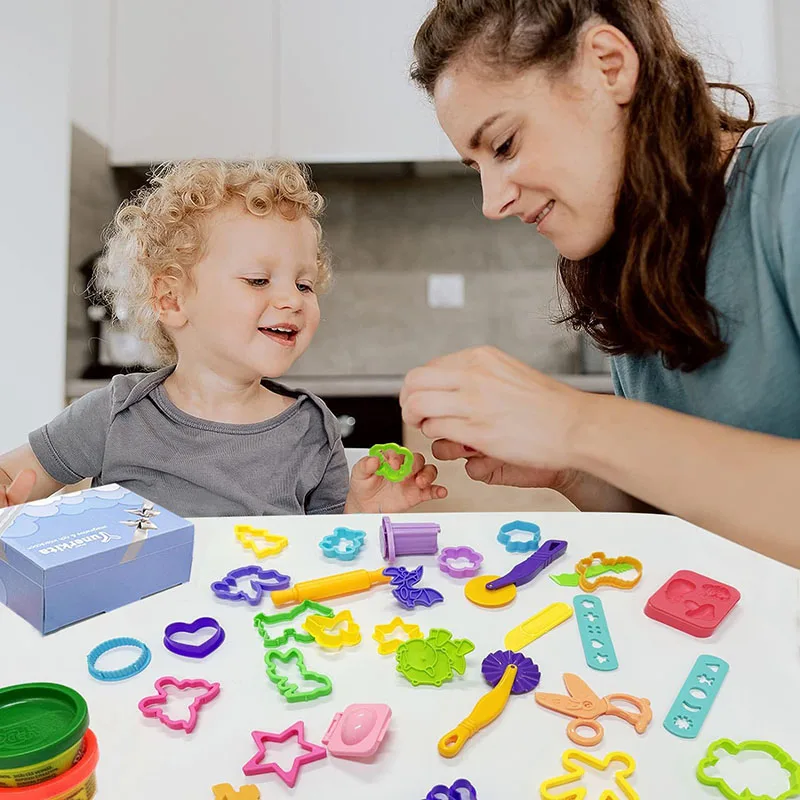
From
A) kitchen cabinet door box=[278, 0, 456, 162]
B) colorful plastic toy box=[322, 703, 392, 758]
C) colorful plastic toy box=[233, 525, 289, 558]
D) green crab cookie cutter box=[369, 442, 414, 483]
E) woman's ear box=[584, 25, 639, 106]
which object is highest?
kitchen cabinet door box=[278, 0, 456, 162]

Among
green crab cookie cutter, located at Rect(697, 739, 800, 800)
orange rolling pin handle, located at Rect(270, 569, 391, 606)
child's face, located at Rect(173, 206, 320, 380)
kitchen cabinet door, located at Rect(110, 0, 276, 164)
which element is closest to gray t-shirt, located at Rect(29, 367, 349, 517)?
child's face, located at Rect(173, 206, 320, 380)

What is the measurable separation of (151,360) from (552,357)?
1693 mm

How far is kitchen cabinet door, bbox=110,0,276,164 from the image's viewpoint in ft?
8.34

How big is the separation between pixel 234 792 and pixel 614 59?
0.77 m

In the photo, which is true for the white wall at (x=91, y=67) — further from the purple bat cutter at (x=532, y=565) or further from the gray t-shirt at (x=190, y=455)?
the purple bat cutter at (x=532, y=565)

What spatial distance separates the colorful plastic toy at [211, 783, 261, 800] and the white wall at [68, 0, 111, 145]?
7.72ft

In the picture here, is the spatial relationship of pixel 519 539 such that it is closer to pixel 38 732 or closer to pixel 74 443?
pixel 38 732

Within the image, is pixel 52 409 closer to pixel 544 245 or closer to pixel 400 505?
pixel 400 505

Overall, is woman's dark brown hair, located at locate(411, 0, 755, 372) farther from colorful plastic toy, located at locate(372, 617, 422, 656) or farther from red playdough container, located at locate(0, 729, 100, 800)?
red playdough container, located at locate(0, 729, 100, 800)

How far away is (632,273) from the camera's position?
0.91m

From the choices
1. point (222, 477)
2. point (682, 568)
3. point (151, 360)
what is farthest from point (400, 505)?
point (151, 360)

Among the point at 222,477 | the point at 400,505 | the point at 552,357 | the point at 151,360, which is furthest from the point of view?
the point at 552,357

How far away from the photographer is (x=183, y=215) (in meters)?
1.30

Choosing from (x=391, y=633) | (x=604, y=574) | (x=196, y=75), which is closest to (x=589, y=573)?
(x=604, y=574)
